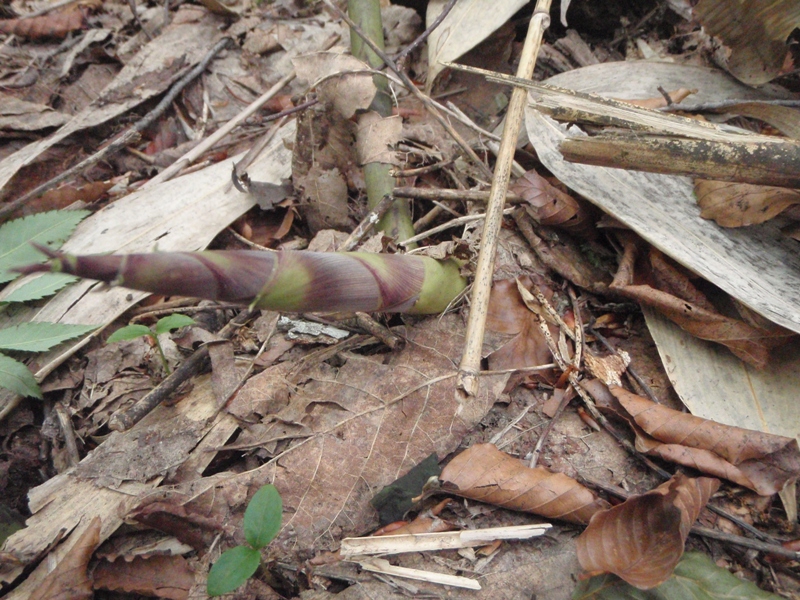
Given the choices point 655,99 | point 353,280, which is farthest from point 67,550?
point 655,99

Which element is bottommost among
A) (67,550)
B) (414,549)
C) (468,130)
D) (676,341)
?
(67,550)

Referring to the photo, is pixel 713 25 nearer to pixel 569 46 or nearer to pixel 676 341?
pixel 569 46

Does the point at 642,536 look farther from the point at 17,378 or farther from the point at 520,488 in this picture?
the point at 17,378

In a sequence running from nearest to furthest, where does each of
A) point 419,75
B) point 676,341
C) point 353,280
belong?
point 353,280 < point 676,341 < point 419,75

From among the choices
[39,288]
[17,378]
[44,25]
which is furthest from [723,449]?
[44,25]

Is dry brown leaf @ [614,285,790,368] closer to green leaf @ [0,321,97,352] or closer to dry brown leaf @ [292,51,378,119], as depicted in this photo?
dry brown leaf @ [292,51,378,119]

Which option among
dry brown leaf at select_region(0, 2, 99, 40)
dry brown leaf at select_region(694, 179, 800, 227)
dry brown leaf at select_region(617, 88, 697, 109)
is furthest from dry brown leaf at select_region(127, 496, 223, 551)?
dry brown leaf at select_region(0, 2, 99, 40)
